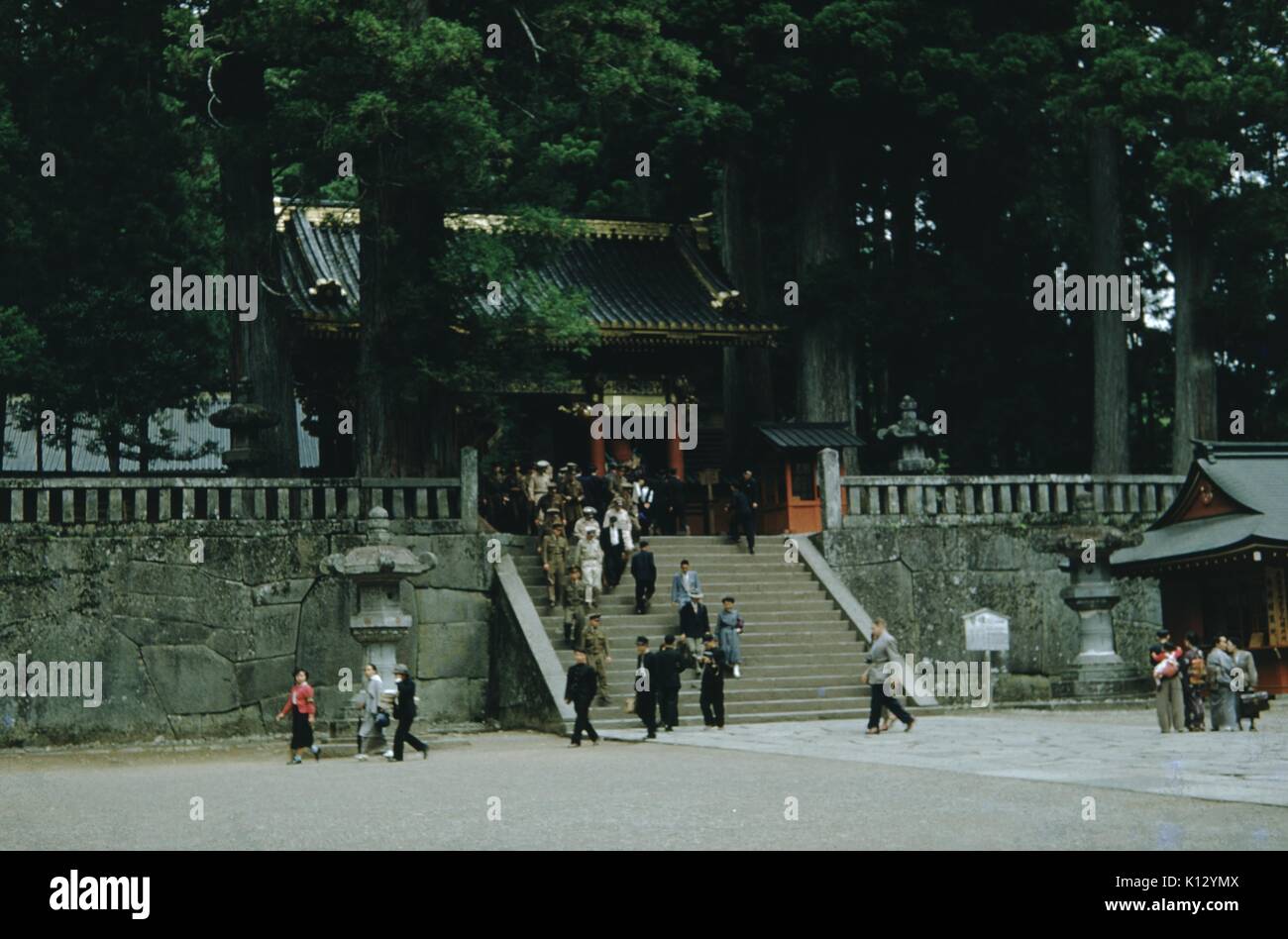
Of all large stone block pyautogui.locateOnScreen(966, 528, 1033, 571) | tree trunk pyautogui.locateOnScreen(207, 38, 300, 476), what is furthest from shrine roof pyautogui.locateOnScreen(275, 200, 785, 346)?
large stone block pyautogui.locateOnScreen(966, 528, 1033, 571)

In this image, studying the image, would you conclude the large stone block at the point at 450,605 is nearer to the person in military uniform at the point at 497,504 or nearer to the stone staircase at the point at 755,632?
the stone staircase at the point at 755,632

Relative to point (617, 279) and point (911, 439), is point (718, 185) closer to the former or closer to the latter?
point (617, 279)

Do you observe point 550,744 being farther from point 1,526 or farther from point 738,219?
point 738,219

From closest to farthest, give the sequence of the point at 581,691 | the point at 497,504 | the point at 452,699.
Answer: the point at 581,691, the point at 452,699, the point at 497,504

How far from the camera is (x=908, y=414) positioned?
29719mm

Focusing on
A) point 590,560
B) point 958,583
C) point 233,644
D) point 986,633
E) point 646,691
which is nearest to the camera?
point 646,691

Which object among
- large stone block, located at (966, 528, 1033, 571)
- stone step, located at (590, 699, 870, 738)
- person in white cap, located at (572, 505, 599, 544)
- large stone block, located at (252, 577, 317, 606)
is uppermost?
person in white cap, located at (572, 505, 599, 544)

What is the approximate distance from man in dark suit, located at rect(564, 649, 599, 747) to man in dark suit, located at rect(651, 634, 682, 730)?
1251 mm

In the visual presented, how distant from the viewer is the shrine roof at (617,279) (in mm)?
29984

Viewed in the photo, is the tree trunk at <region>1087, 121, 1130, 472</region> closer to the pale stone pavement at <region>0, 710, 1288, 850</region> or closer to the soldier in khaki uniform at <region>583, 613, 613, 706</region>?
the pale stone pavement at <region>0, 710, 1288, 850</region>

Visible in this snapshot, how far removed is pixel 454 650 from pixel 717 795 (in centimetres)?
1219

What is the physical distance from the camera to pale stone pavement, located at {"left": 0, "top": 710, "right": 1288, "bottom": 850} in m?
11.3

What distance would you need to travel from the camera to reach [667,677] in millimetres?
21797

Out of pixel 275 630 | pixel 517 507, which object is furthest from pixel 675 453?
pixel 275 630
